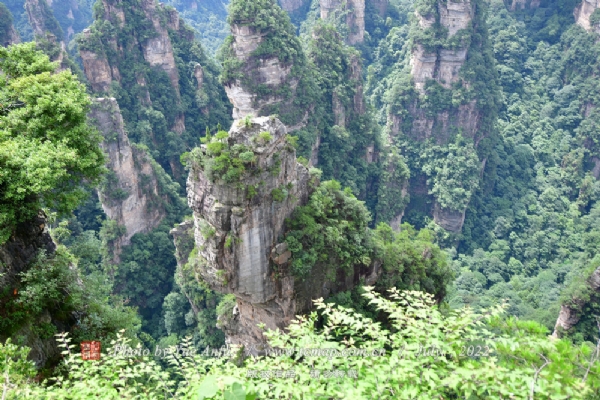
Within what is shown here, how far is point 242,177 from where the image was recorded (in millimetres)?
17281

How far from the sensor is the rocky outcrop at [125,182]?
3175 centimetres

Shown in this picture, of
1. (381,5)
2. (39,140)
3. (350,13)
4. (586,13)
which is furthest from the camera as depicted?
(381,5)

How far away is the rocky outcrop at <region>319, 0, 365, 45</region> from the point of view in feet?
228

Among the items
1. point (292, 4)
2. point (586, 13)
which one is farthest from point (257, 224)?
point (292, 4)

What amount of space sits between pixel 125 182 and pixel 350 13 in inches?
1936

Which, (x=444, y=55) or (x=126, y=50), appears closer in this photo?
(x=126, y=50)

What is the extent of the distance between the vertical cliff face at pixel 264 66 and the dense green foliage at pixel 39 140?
897 inches

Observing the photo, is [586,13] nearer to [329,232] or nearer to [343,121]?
[343,121]

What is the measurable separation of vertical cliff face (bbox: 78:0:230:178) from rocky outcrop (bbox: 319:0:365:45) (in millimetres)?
29020

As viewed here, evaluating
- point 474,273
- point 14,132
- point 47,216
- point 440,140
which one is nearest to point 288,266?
point 47,216

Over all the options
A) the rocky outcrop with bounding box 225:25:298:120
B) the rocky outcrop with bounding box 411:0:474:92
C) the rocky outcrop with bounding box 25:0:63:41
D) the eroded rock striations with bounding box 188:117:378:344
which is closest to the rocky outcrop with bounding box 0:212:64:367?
the eroded rock striations with bounding box 188:117:378:344

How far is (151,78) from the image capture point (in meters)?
46.2

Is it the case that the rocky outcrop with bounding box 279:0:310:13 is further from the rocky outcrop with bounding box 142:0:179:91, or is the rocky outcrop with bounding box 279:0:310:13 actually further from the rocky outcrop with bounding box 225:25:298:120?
the rocky outcrop with bounding box 225:25:298:120

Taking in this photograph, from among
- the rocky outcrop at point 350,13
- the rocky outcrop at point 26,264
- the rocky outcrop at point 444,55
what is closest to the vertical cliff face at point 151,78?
the rocky outcrop at point 444,55
